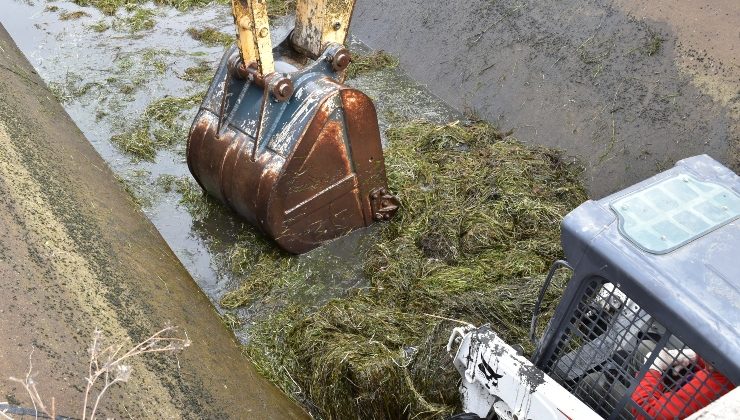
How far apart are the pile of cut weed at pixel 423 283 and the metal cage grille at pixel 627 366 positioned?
38.6 inches

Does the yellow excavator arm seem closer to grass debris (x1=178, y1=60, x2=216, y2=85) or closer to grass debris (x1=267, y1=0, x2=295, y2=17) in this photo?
grass debris (x1=178, y1=60, x2=216, y2=85)

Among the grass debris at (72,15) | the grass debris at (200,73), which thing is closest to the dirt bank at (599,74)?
the grass debris at (200,73)

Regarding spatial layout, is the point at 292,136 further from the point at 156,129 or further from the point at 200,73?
the point at 200,73

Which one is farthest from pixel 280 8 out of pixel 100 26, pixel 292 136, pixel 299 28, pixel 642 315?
pixel 642 315

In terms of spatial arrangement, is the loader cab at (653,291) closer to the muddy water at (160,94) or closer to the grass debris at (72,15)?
the muddy water at (160,94)

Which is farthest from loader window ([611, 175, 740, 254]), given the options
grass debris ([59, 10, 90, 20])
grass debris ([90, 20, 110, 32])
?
grass debris ([59, 10, 90, 20])

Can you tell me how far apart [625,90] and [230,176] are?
3241mm

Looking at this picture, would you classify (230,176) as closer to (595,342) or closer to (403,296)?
(403,296)

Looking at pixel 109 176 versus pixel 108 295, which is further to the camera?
pixel 109 176

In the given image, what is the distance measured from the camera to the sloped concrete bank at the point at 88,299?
2.68 m

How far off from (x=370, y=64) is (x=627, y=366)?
5.37 meters

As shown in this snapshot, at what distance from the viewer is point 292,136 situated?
4598mm

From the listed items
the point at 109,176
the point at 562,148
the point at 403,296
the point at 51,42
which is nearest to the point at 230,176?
the point at 109,176

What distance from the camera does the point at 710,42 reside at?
222 inches
